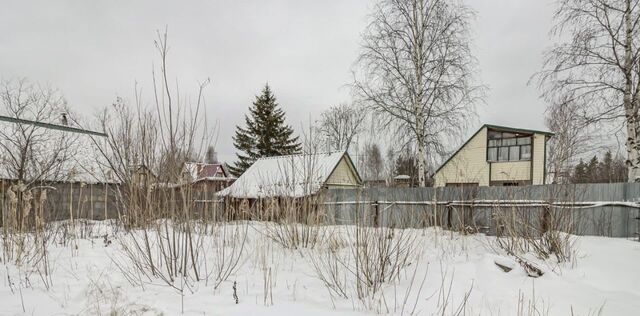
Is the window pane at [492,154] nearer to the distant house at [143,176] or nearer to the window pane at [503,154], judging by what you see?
the window pane at [503,154]

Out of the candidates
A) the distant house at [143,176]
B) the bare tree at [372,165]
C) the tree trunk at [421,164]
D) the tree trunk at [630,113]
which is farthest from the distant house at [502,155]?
the distant house at [143,176]

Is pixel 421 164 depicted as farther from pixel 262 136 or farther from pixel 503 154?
pixel 262 136

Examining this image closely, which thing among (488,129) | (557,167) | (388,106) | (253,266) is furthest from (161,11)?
(488,129)

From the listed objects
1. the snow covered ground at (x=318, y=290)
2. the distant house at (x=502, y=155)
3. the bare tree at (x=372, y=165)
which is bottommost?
the snow covered ground at (x=318, y=290)

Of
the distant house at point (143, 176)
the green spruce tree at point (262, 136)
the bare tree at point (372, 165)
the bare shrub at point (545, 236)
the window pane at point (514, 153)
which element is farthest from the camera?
the green spruce tree at point (262, 136)

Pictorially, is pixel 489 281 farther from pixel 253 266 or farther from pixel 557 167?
pixel 253 266

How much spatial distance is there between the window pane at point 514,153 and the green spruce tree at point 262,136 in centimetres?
1500

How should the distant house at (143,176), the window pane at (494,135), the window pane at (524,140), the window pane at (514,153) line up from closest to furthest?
the distant house at (143,176) < the window pane at (524,140) < the window pane at (514,153) < the window pane at (494,135)

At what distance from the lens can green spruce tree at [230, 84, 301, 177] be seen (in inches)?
1115

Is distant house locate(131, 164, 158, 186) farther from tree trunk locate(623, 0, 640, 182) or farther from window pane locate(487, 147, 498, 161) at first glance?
window pane locate(487, 147, 498, 161)

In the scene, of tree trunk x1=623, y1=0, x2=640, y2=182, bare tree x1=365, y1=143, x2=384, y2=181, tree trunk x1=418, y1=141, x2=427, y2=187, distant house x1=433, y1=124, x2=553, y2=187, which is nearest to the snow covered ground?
bare tree x1=365, y1=143, x2=384, y2=181

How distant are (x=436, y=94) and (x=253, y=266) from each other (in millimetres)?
10509

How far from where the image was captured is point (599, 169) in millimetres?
29125

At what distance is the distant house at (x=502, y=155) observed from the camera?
18094 millimetres
